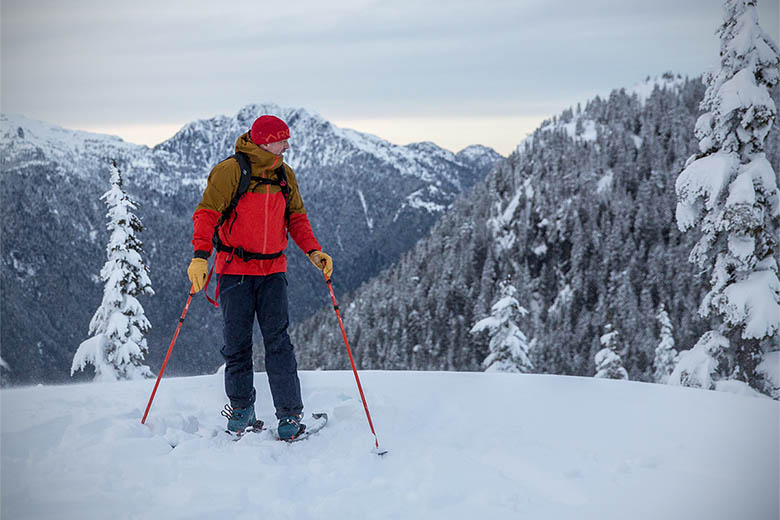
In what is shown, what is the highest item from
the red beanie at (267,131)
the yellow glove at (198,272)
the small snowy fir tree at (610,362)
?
the red beanie at (267,131)

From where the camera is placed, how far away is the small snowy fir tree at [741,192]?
8.11 metres

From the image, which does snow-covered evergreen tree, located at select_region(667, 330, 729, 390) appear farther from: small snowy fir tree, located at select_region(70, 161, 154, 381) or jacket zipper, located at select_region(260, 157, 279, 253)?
small snowy fir tree, located at select_region(70, 161, 154, 381)

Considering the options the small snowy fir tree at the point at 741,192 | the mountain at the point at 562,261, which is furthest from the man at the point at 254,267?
the mountain at the point at 562,261

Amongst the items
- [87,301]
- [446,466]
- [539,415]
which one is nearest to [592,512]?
[446,466]

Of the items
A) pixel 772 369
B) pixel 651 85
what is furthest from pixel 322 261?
pixel 651 85

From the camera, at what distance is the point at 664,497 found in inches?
115

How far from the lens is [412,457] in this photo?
139 inches

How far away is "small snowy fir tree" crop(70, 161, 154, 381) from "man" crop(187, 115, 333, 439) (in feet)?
34.9

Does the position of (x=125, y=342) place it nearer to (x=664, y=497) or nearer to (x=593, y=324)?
(x=664, y=497)

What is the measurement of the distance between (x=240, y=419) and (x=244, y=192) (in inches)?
69.4

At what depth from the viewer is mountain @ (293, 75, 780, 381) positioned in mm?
85562

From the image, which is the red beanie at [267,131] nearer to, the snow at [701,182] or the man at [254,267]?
the man at [254,267]

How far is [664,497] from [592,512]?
0.47m

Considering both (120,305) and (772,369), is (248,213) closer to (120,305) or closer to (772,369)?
(772,369)
